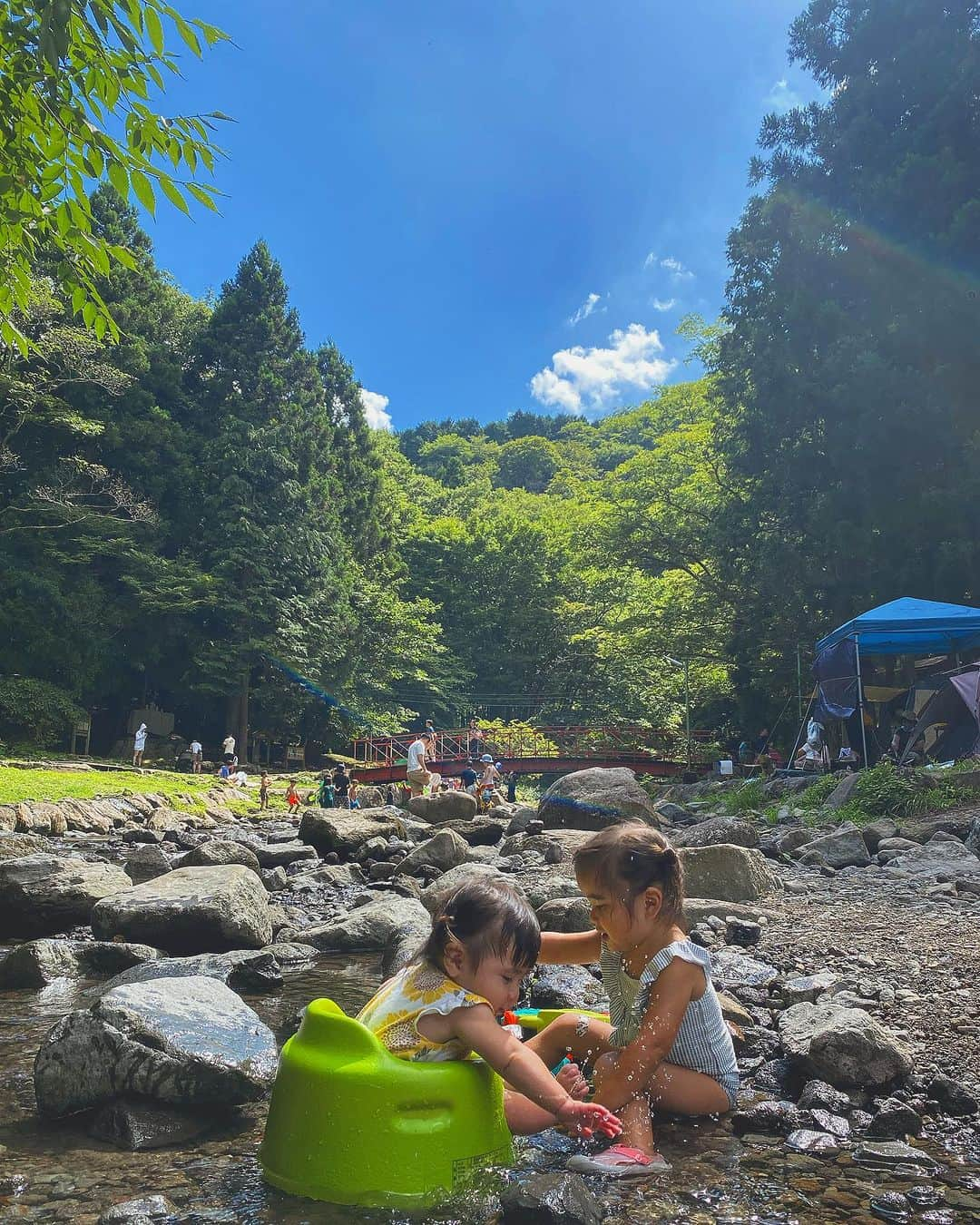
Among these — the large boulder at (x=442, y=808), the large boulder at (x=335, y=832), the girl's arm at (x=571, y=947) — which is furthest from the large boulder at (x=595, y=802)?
the girl's arm at (x=571, y=947)

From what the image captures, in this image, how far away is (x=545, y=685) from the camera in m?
41.6

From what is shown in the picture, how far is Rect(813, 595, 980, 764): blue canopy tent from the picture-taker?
12953 mm

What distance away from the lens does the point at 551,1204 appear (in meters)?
1.99

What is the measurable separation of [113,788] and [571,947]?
15.1 metres

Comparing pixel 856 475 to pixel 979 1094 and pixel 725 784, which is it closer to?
pixel 725 784

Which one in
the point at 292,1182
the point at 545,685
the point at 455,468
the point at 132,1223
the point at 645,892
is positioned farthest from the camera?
the point at 455,468

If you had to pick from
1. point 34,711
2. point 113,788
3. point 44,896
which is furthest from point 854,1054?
point 34,711

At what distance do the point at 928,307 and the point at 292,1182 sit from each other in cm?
1872

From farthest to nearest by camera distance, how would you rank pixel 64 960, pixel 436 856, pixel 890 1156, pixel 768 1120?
pixel 436 856 < pixel 64 960 < pixel 768 1120 < pixel 890 1156

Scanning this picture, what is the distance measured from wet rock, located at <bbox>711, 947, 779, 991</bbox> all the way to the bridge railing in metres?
20.8

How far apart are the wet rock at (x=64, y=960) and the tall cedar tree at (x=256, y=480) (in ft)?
87.8

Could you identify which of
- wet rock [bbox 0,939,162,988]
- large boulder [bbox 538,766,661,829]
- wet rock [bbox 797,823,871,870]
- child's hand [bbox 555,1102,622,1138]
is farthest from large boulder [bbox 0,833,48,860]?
child's hand [bbox 555,1102,622,1138]

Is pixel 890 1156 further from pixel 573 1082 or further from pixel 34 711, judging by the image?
pixel 34 711

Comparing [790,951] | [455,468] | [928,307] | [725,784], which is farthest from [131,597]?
[455,468]
